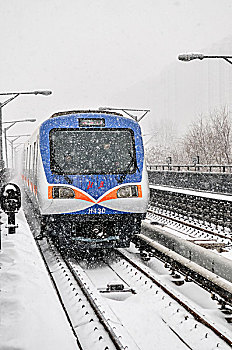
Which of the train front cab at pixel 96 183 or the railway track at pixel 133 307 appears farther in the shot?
the train front cab at pixel 96 183

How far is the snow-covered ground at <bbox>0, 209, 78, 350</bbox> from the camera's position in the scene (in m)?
4.11

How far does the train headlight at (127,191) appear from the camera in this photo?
9.12m

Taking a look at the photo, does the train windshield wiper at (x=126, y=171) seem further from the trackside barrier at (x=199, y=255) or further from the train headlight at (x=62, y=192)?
the trackside barrier at (x=199, y=255)

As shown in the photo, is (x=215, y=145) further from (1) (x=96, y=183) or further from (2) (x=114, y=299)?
(2) (x=114, y=299)

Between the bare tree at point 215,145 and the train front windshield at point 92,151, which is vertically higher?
the bare tree at point 215,145

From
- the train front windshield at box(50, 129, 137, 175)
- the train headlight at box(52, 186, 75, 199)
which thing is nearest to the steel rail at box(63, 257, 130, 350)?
the train headlight at box(52, 186, 75, 199)

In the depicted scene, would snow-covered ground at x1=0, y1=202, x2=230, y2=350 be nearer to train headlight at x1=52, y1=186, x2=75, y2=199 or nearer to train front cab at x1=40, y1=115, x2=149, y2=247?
train front cab at x1=40, y1=115, x2=149, y2=247

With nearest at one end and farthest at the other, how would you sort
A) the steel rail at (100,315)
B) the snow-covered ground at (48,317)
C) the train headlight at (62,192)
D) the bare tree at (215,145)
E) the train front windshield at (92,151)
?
the snow-covered ground at (48,317) → the steel rail at (100,315) → the train headlight at (62,192) → the train front windshield at (92,151) → the bare tree at (215,145)

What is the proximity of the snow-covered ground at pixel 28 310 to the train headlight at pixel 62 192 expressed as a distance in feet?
4.79

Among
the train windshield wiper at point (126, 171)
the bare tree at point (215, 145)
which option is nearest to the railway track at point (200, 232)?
the train windshield wiper at point (126, 171)

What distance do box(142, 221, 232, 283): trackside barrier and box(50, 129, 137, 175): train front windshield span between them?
5.07 ft

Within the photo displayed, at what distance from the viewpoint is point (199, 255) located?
8055mm

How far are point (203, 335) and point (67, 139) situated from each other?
5.19 m

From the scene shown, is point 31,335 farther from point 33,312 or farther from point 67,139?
point 67,139
